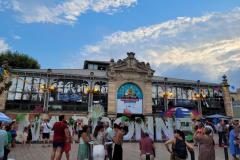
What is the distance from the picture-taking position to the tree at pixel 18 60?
46.9 meters

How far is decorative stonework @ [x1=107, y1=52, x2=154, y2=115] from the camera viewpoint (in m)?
36.2

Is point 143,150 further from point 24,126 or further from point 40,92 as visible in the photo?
point 40,92

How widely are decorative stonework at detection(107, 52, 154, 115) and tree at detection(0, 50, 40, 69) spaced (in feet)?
67.5

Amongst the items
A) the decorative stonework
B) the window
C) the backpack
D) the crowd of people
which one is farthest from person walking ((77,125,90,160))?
the window

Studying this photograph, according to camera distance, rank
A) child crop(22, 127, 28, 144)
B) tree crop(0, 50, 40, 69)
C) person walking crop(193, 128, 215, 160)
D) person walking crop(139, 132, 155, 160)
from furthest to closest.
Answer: tree crop(0, 50, 40, 69) < child crop(22, 127, 28, 144) < person walking crop(139, 132, 155, 160) < person walking crop(193, 128, 215, 160)

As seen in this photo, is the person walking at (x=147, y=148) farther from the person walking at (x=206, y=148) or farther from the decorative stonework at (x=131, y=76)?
the decorative stonework at (x=131, y=76)

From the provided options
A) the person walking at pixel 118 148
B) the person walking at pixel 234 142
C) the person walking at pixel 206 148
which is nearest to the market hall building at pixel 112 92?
the person walking at pixel 234 142

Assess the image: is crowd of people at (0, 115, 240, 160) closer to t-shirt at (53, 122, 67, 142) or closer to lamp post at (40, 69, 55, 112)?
t-shirt at (53, 122, 67, 142)

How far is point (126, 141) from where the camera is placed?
74.2 ft

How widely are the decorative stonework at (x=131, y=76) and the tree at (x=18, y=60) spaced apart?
20.6 metres

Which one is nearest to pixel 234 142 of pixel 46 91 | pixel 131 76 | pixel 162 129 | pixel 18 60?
pixel 162 129

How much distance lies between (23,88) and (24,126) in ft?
43.6

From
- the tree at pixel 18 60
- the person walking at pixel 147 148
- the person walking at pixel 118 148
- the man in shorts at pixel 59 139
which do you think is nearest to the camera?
the person walking at pixel 118 148

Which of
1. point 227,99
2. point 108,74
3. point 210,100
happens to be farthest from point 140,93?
point 227,99
